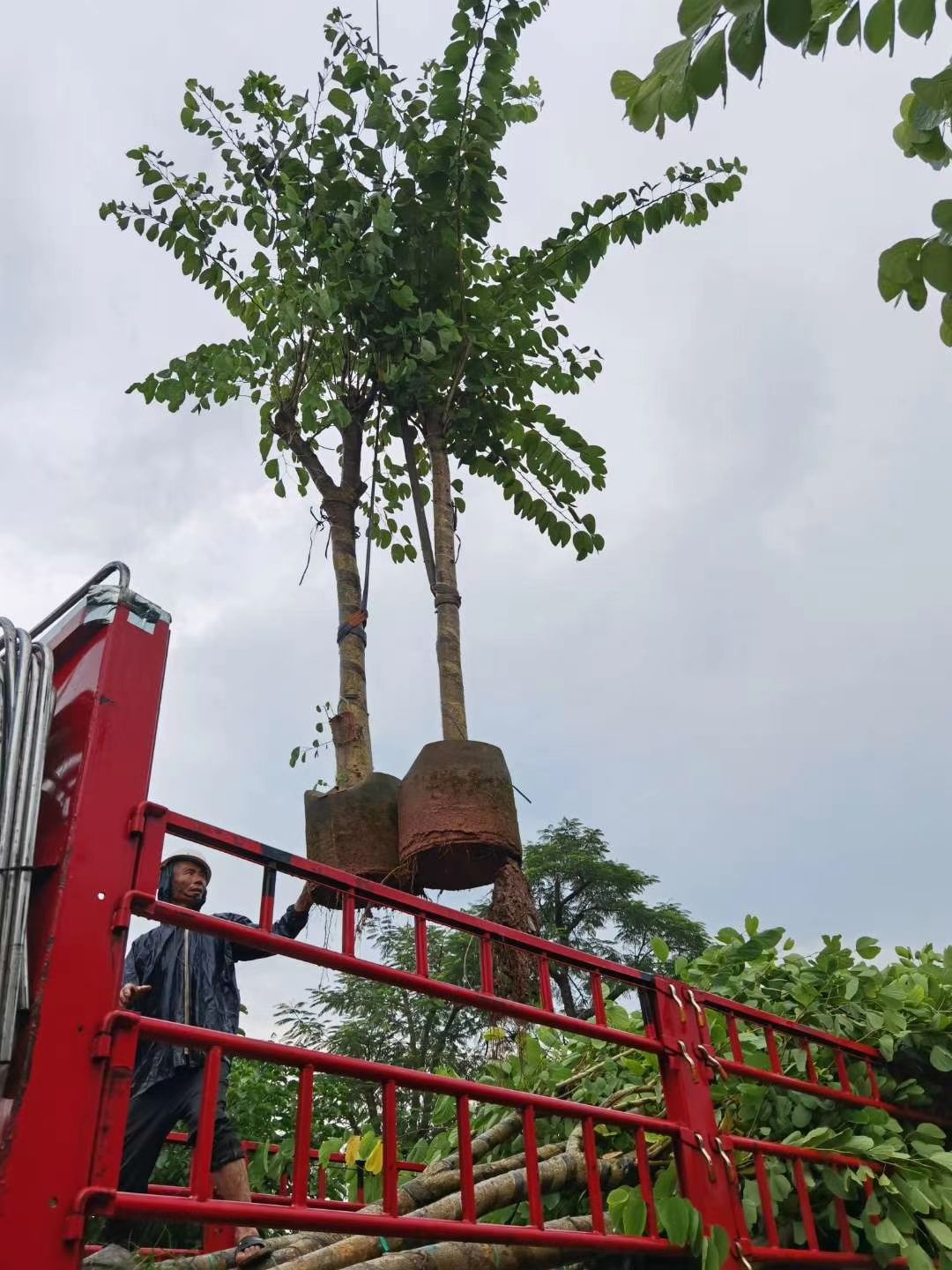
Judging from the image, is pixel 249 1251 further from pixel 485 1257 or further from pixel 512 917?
pixel 512 917

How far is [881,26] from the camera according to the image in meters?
1.70

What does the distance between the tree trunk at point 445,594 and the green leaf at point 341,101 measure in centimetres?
147

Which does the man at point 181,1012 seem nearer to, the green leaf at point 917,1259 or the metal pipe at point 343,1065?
the metal pipe at point 343,1065

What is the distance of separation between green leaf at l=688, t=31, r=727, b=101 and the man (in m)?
2.81

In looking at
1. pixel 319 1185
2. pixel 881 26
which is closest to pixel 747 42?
pixel 881 26

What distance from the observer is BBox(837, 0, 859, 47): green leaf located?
1831 millimetres

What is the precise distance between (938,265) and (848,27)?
0.41 meters

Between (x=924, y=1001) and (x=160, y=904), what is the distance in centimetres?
318

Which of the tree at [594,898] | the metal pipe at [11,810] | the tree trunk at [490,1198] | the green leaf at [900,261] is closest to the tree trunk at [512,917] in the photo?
the tree trunk at [490,1198]

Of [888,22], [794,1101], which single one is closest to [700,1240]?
[794,1101]

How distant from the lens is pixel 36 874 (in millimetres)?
2082

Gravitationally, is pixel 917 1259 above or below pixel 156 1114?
→ below

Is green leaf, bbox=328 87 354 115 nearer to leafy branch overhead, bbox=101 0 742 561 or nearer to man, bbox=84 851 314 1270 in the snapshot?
leafy branch overhead, bbox=101 0 742 561

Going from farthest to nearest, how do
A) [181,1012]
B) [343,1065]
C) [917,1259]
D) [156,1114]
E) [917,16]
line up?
[181,1012] → [156,1114] → [917,1259] → [343,1065] → [917,16]
